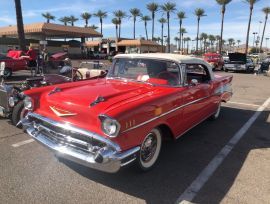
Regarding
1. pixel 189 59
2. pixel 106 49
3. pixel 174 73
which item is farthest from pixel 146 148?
pixel 106 49

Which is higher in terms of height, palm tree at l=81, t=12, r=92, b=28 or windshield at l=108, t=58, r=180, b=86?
palm tree at l=81, t=12, r=92, b=28

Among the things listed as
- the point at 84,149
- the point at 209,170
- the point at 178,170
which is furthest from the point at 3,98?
the point at 209,170

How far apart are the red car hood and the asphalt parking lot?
78 cm

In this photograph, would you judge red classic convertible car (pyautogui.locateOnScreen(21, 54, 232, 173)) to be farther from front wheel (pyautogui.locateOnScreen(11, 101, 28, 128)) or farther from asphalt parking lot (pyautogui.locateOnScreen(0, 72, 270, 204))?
front wheel (pyautogui.locateOnScreen(11, 101, 28, 128))

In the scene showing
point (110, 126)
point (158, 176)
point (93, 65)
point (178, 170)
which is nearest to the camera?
point (110, 126)

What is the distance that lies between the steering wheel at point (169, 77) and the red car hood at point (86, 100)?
0.33 metres

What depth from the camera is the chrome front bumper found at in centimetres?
342

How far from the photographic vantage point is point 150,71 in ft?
16.8

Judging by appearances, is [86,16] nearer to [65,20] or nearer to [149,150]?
[65,20]

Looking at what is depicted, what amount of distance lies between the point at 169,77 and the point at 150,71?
36 centimetres

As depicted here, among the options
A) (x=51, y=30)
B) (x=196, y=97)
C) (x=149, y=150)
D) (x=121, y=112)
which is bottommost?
(x=149, y=150)

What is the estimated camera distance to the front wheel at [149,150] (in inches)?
159

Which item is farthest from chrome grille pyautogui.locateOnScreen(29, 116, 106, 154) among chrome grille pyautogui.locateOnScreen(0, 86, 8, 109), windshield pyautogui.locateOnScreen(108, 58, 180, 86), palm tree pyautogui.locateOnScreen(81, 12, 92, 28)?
palm tree pyautogui.locateOnScreen(81, 12, 92, 28)

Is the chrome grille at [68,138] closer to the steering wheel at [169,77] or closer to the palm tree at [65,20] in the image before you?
the steering wheel at [169,77]
